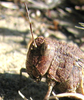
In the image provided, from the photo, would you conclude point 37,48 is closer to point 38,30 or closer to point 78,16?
point 38,30

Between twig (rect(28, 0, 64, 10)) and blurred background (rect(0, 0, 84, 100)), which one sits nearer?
blurred background (rect(0, 0, 84, 100))

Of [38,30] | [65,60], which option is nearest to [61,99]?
[65,60]

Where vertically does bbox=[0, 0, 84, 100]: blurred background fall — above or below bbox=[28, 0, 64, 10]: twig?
below

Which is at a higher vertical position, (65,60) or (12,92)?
(65,60)

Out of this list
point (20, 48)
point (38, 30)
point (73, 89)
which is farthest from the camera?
point (38, 30)

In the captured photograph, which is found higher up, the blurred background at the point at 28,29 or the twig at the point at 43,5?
the twig at the point at 43,5

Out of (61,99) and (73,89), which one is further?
(61,99)

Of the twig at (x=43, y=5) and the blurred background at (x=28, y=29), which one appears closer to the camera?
the blurred background at (x=28, y=29)

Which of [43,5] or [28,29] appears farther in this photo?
[43,5]
